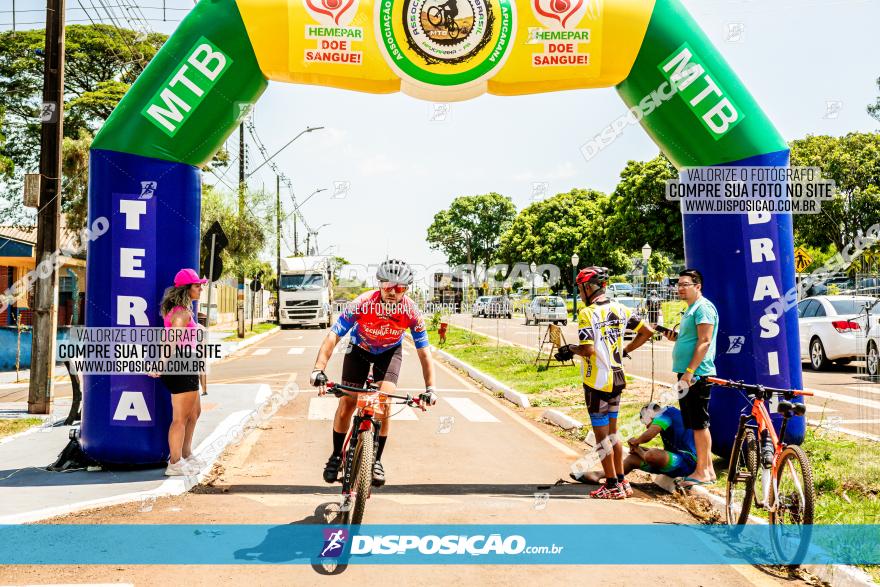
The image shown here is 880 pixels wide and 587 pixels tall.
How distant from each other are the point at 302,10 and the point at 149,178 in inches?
93.9

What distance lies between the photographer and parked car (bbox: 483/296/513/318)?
53334mm

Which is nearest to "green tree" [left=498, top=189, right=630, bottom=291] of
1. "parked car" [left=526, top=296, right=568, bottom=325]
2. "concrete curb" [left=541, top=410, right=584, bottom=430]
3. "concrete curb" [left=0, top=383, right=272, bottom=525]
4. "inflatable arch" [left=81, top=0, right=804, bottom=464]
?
"parked car" [left=526, top=296, right=568, bottom=325]

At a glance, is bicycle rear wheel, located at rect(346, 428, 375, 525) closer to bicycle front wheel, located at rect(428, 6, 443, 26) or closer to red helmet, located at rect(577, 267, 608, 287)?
red helmet, located at rect(577, 267, 608, 287)

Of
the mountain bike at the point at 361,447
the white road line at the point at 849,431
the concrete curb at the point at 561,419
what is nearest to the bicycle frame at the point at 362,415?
the mountain bike at the point at 361,447

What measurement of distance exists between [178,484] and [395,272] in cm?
304

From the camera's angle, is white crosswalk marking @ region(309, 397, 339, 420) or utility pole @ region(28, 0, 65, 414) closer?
utility pole @ region(28, 0, 65, 414)

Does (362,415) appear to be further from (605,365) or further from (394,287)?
(605,365)

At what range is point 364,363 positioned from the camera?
640 cm

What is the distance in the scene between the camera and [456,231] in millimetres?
95000

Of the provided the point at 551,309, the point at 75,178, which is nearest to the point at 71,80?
the point at 75,178

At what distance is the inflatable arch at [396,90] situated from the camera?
7391 mm

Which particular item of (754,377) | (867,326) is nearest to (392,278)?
(754,377)

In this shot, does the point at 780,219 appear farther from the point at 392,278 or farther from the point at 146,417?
the point at 146,417

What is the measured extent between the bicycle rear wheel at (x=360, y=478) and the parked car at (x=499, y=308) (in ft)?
151
